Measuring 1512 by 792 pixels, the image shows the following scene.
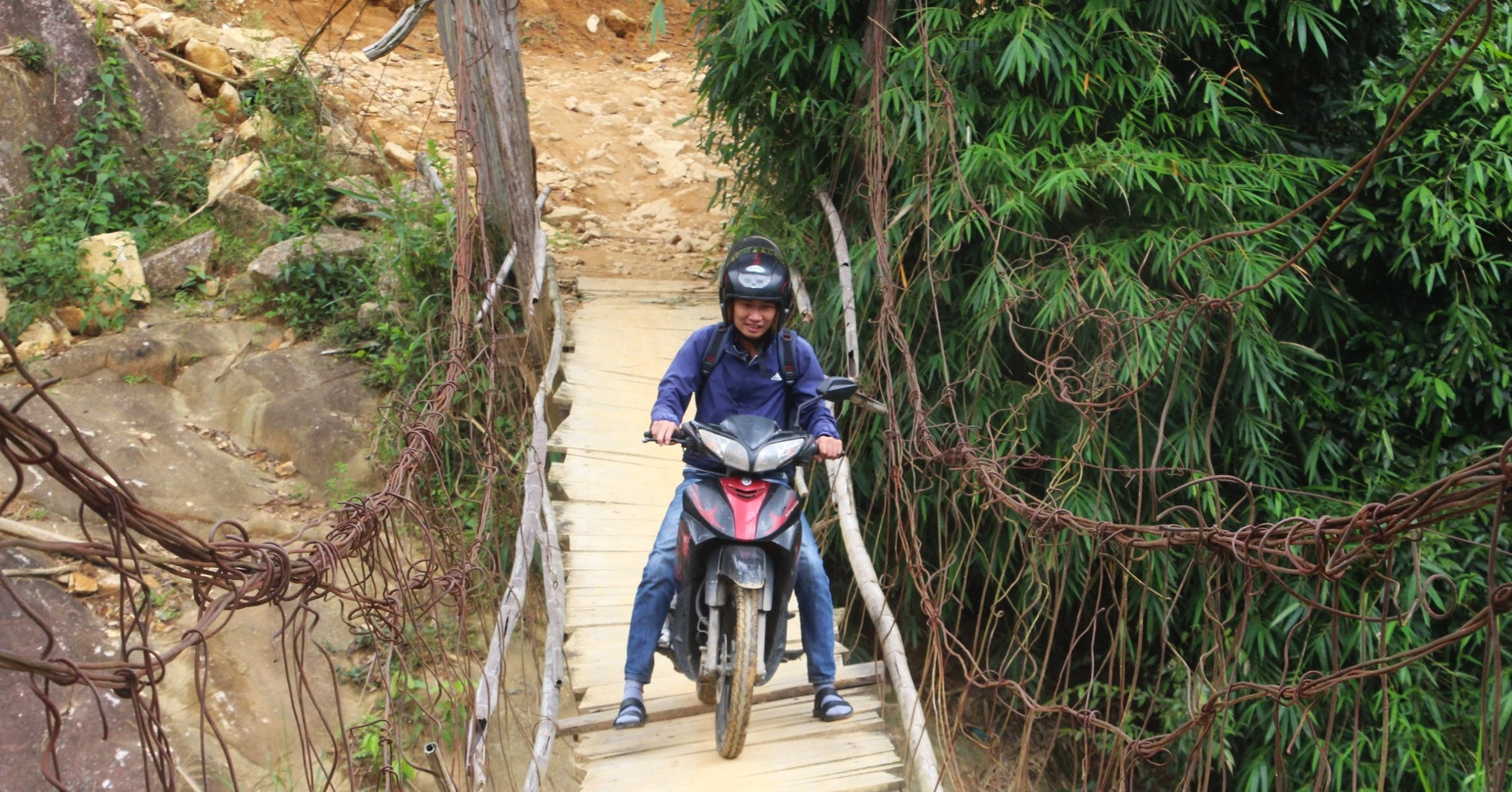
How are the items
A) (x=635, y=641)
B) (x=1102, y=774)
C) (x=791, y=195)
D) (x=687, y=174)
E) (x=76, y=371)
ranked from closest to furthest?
(x=1102, y=774) < (x=635, y=641) < (x=76, y=371) < (x=791, y=195) < (x=687, y=174)

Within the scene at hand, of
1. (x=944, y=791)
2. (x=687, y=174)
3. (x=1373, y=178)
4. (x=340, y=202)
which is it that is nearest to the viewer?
(x=944, y=791)

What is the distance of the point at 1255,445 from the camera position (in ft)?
12.1

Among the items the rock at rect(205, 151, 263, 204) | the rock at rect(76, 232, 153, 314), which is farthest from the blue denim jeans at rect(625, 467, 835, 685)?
the rock at rect(205, 151, 263, 204)

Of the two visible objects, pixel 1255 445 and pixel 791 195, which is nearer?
pixel 1255 445

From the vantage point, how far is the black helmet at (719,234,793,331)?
2604 millimetres

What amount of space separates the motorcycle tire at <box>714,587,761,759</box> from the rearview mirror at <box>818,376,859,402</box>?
47cm

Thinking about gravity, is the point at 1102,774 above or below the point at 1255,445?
above

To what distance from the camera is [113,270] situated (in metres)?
5.04

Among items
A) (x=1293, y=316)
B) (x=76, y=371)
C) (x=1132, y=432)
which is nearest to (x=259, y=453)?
(x=76, y=371)

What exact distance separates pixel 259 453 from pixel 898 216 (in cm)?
292

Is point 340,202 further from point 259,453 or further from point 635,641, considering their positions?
point 635,641

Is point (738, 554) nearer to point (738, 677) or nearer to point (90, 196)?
point (738, 677)

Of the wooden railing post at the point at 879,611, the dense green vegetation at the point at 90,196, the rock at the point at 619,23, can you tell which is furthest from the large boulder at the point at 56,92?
the rock at the point at 619,23

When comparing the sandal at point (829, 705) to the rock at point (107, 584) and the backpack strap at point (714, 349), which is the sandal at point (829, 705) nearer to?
the backpack strap at point (714, 349)
